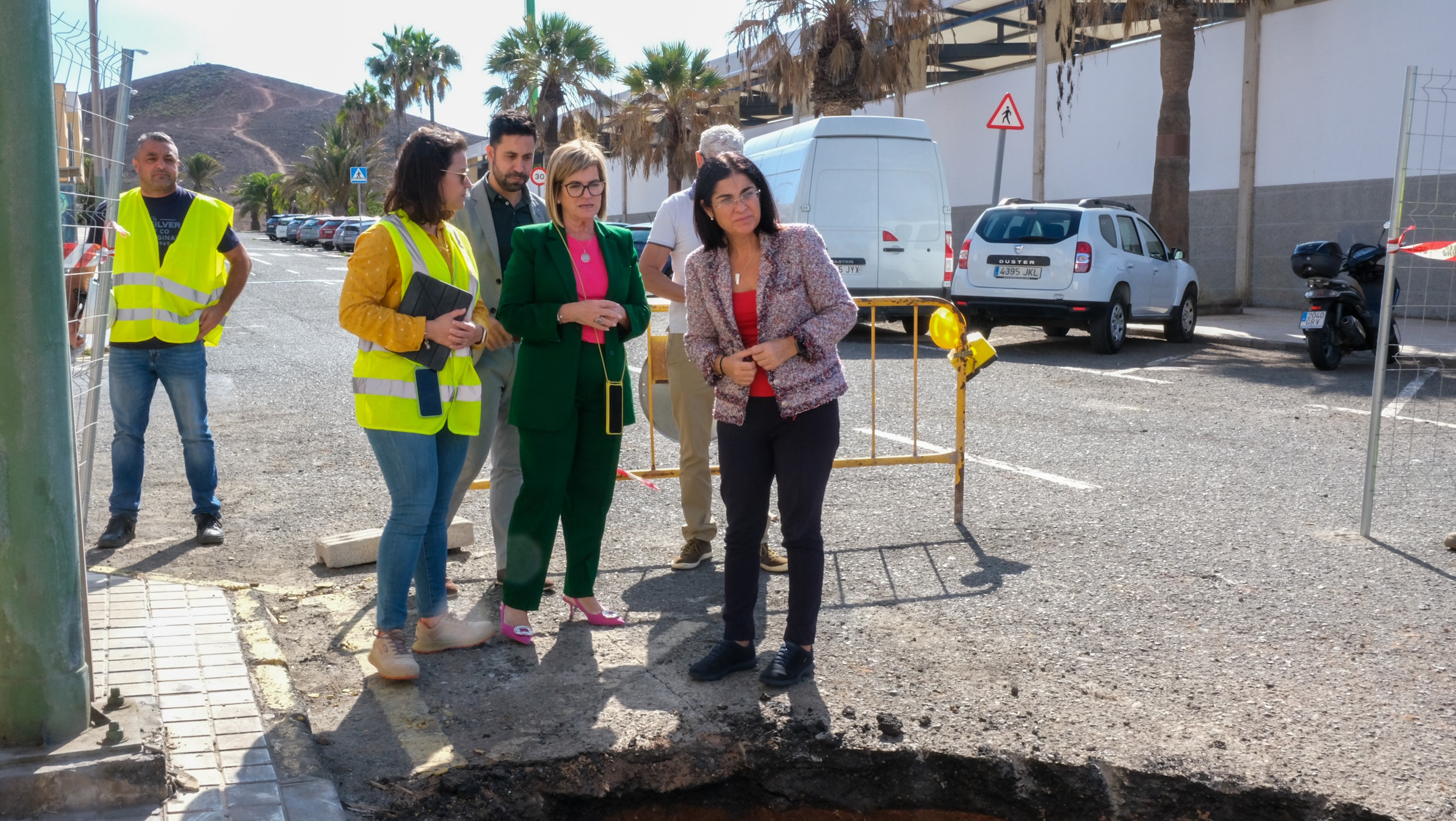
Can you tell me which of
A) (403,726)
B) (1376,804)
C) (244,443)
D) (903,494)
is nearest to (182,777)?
(403,726)

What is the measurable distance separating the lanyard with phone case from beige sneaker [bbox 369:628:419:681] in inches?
40.1

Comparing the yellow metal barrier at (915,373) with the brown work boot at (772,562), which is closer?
the brown work boot at (772,562)

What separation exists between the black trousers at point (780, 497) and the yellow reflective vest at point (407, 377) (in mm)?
874

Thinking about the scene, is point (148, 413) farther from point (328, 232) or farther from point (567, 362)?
point (328, 232)

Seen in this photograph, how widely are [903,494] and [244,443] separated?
184 inches

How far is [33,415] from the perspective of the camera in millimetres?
2957

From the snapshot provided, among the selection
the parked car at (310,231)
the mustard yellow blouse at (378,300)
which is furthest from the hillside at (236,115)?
the mustard yellow blouse at (378,300)

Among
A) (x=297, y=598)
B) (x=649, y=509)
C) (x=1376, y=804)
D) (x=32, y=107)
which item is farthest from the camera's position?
(x=649, y=509)

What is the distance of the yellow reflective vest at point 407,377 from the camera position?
3.79 meters

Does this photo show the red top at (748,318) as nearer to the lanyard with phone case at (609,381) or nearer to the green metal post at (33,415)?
the lanyard with phone case at (609,381)

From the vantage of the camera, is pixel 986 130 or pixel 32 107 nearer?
pixel 32 107

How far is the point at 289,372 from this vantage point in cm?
1229

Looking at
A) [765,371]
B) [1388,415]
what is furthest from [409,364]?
[1388,415]

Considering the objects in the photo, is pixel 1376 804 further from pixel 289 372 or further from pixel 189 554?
pixel 289 372
